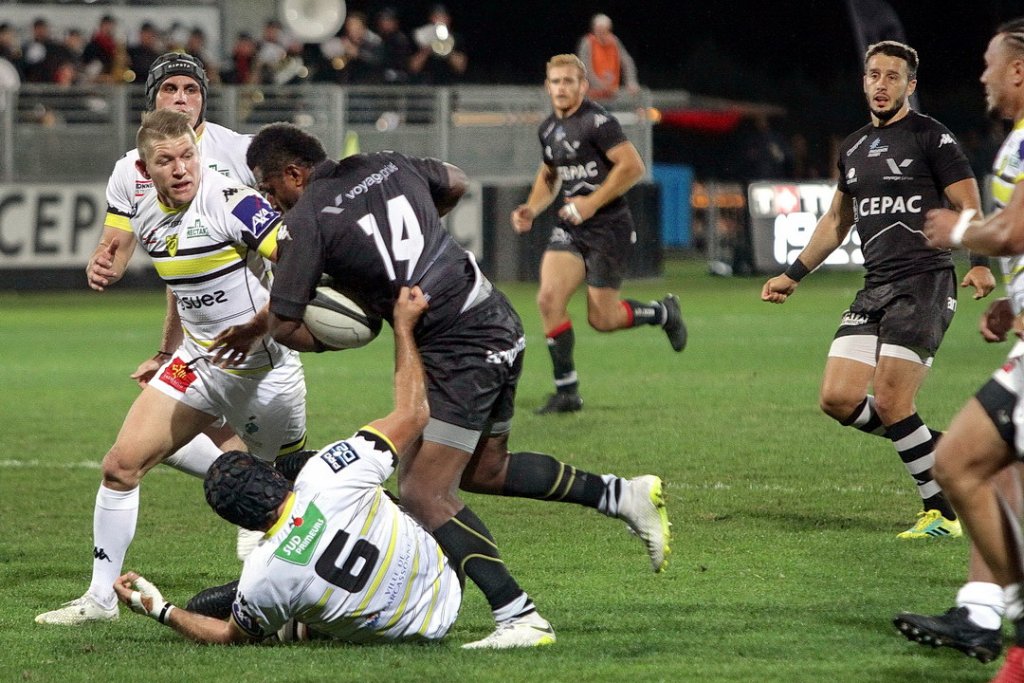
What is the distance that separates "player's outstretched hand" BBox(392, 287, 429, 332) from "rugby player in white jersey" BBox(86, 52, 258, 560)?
1.55 metres

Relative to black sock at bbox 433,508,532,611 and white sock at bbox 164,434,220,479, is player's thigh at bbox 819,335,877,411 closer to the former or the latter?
black sock at bbox 433,508,532,611

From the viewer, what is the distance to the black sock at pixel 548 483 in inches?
216

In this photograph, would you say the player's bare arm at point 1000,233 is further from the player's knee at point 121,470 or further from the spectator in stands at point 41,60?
the spectator in stands at point 41,60

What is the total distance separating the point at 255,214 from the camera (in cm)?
559

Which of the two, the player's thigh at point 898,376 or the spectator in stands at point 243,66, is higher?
the spectator in stands at point 243,66

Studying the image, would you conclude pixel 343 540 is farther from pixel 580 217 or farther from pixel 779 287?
pixel 580 217

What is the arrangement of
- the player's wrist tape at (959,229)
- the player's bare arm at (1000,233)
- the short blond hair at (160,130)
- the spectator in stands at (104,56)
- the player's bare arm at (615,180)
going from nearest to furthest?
the player's bare arm at (1000,233) < the player's wrist tape at (959,229) < the short blond hair at (160,130) < the player's bare arm at (615,180) < the spectator in stands at (104,56)

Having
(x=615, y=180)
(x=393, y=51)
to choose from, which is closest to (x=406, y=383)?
(x=615, y=180)

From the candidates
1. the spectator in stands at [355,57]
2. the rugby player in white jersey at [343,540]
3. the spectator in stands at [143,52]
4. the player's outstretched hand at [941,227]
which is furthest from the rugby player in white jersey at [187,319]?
the spectator in stands at [355,57]

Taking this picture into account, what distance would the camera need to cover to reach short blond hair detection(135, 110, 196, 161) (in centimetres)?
563

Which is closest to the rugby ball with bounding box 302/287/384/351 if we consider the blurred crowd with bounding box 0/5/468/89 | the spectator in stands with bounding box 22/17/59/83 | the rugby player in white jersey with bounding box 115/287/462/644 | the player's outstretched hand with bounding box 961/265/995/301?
the rugby player in white jersey with bounding box 115/287/462/644

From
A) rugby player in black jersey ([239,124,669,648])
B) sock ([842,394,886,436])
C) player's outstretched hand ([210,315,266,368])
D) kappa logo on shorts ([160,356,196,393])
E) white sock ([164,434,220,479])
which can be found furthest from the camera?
sock ([842,394,886,436])

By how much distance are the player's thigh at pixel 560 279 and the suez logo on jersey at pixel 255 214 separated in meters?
5.32

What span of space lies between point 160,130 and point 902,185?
327 cm
